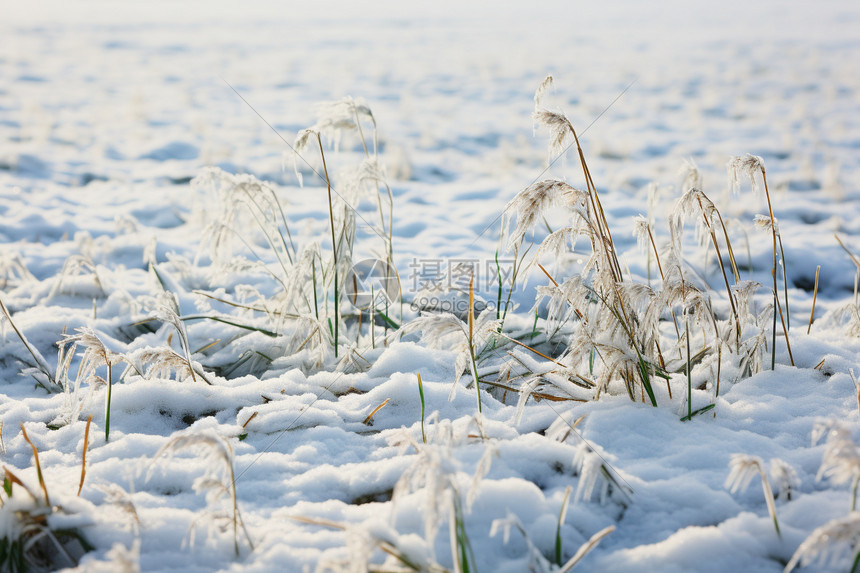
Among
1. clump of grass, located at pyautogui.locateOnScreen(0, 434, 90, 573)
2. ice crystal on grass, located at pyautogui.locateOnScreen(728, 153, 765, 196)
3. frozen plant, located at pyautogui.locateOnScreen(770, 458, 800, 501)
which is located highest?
ice crystal on grass, located at pyautogui.locateOnScreen(728, 153, 765, 196)

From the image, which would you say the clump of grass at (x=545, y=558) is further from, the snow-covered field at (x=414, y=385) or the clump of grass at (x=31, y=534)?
the clump of grass at (x=31, y=534)

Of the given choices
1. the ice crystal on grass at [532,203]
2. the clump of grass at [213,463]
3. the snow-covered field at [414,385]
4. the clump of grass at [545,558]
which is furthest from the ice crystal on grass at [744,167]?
the clump of grass at [213,463]

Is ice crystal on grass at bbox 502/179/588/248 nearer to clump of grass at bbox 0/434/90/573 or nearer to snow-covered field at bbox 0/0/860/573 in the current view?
snow-covered field at bbox 0/0/860/573

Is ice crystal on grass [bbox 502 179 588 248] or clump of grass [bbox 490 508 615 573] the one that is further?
ice crystal on grass [bbox 502 179 588 248]

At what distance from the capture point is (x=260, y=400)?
203cm

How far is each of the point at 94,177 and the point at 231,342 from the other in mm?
4655

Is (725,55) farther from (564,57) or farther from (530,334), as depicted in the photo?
(530,334)

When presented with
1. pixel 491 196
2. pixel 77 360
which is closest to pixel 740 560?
pixel 77 360

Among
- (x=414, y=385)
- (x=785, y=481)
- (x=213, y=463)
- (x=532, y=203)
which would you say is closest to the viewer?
(x=213, y=463)

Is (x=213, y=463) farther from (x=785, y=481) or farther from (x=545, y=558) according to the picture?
(x=785, y=481)

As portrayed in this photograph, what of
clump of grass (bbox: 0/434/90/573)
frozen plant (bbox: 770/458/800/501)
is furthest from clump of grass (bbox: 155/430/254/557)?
frozen plant (bbox: 770/458/800/501)

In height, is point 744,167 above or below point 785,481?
above

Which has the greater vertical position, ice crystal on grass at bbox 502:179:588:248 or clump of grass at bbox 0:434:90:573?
ice crystal on grass at bbox 502:179:588:248

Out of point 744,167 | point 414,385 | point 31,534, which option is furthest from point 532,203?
point 31,534
